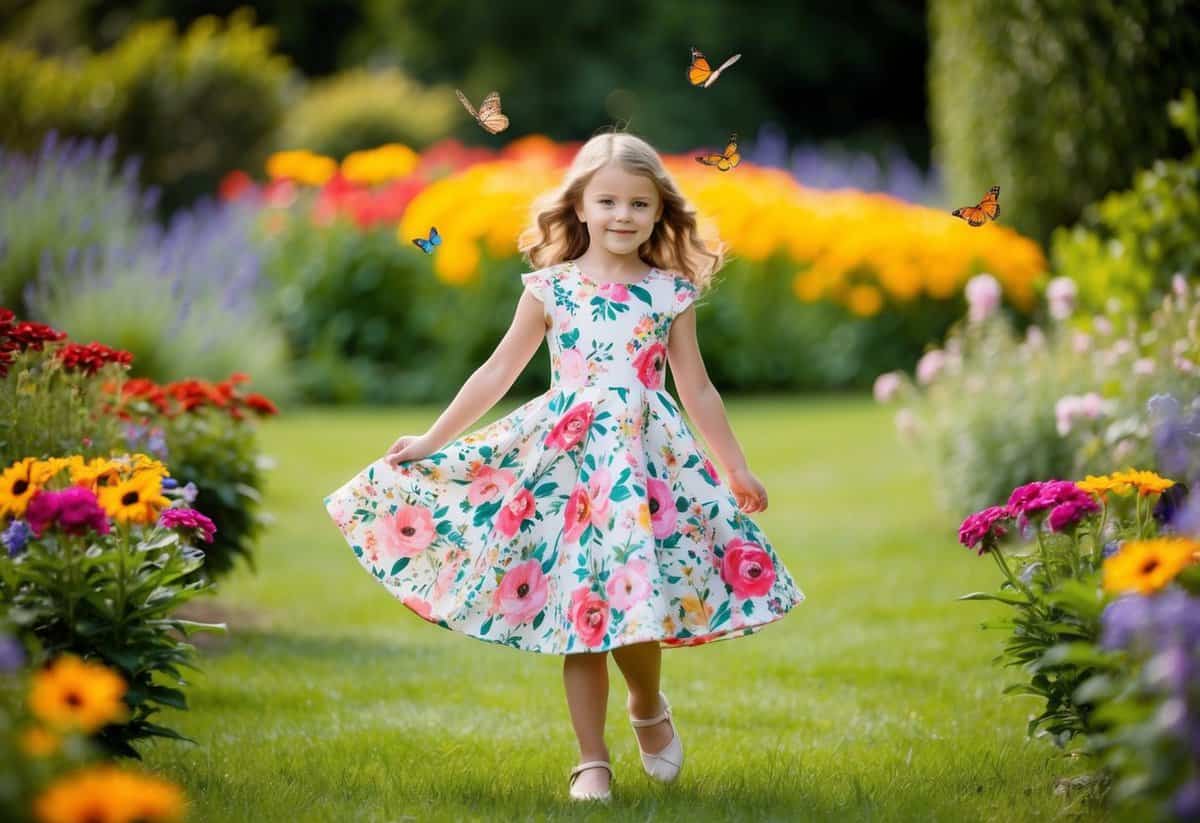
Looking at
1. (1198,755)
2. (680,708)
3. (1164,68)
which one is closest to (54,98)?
(1164,68)

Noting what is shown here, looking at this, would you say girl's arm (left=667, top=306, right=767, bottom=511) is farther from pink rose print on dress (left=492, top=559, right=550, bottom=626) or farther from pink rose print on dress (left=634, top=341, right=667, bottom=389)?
pink rose print on dress (left=492, top=559, right=550, bottom=626)

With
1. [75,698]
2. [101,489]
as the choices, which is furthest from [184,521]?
[75,698]

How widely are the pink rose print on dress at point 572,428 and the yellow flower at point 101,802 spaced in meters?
1.63

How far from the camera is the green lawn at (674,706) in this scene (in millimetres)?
3189

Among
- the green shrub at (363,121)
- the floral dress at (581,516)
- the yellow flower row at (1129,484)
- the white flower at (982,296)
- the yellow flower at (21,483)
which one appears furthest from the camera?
the green shrub at (363,121)

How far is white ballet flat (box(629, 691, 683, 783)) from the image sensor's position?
3.38 m

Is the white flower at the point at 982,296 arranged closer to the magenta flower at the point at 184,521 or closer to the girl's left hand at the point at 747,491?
the girl's left hand at the point at 747,491

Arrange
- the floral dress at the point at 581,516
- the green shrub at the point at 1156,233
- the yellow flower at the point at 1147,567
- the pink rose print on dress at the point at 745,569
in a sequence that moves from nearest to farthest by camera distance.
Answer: the yellow flower at the point at 1147,567, the floral dress at the point at 581,516, the pink rose print on dress at the point at 745,569, the green shrub at the point at 1156,233

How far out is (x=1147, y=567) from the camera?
238 centimetres

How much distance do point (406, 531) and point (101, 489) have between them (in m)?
0.66

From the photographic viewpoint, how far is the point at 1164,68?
6945 mm

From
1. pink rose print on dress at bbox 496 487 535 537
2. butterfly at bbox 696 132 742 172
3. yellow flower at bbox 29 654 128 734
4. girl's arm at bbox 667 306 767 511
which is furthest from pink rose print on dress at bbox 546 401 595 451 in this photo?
yellow flower at bbox 29 654 128 734

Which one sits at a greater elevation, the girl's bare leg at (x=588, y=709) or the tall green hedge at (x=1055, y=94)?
the tall green hedge at (x=1055, y=94)

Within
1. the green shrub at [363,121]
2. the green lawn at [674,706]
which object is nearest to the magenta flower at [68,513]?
the green lawn at [674,706]
